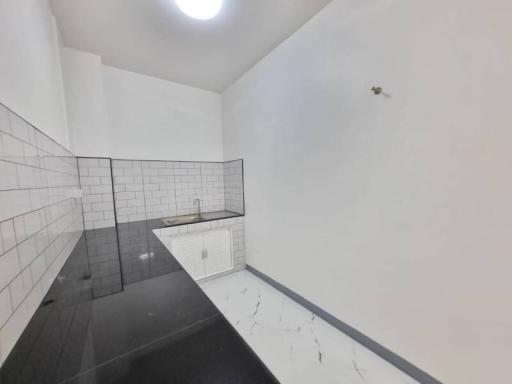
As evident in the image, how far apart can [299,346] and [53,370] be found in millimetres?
1454

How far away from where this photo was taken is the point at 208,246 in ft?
7.96

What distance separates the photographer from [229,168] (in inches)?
110

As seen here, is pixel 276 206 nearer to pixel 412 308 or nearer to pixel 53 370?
pixel 412 308

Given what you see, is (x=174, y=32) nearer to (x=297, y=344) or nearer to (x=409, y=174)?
(x=409, y=174)

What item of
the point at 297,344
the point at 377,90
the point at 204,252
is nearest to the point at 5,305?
the point at 297,344

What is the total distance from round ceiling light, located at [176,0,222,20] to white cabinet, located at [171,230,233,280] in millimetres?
1975

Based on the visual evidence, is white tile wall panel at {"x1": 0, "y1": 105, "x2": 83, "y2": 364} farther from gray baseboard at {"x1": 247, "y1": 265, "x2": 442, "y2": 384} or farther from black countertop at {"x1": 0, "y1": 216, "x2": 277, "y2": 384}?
gray baseboard at {"x1": 247, "y1": 265, "x2": 442, "y2": 384}

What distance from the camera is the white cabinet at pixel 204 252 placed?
225 cm

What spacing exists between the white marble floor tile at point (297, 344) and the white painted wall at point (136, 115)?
186 centimetres

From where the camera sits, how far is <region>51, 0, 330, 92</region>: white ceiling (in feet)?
4.74

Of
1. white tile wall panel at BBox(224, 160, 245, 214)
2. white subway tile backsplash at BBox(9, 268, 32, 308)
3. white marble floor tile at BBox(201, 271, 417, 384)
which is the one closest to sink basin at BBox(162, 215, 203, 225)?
white tile wall panel at BBox(224, 160, 245, 214)

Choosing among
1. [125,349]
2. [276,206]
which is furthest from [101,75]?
[125,349]

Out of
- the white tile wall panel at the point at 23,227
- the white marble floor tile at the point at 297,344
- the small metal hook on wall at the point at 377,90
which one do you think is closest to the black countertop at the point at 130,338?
the white tile wall panel at the point at 23,227

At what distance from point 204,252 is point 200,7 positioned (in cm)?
225
